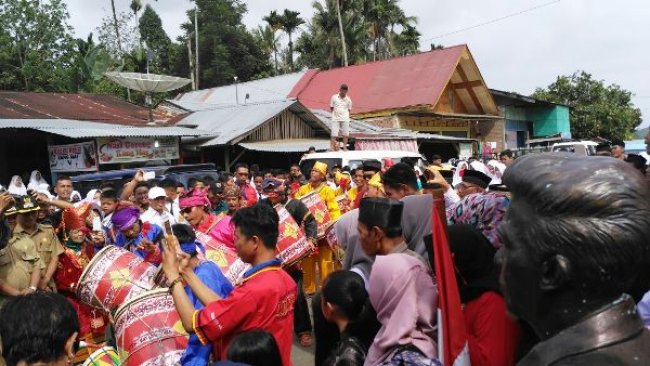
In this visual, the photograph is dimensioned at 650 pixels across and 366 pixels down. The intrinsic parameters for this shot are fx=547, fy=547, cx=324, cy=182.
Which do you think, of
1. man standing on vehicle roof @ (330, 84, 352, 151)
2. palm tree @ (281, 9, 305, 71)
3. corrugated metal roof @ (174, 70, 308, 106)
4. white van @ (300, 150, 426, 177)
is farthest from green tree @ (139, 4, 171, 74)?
white van @ (300, 150, 426, 177)

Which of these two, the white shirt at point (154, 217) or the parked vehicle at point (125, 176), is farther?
the parked vehicle at point (125, 176)

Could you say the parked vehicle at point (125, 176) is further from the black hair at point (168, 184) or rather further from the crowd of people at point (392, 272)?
the crowd of people at point (392, 272)

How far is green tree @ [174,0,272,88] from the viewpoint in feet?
125

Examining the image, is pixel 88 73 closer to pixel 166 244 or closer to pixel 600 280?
pixel 166 244

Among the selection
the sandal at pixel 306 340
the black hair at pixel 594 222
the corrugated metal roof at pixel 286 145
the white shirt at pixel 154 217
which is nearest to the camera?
the black hair at pixel 594 222

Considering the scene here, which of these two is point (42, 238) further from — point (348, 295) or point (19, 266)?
point (348, 295)

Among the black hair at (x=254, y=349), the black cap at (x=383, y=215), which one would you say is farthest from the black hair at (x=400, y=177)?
the black hair at (x=254, y=349)

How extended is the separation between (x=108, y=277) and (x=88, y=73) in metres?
25.3

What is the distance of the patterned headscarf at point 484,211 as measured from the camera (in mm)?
2570

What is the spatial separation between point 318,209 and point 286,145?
9.21m

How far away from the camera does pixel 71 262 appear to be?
457cm

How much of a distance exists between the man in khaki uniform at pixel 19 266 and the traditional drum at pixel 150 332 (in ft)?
5.13

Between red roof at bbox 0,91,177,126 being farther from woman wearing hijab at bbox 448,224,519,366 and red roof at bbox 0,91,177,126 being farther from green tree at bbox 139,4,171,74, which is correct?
green tree at bbox 139,4,171,74

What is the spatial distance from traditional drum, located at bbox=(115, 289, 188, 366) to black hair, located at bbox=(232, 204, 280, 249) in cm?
56
